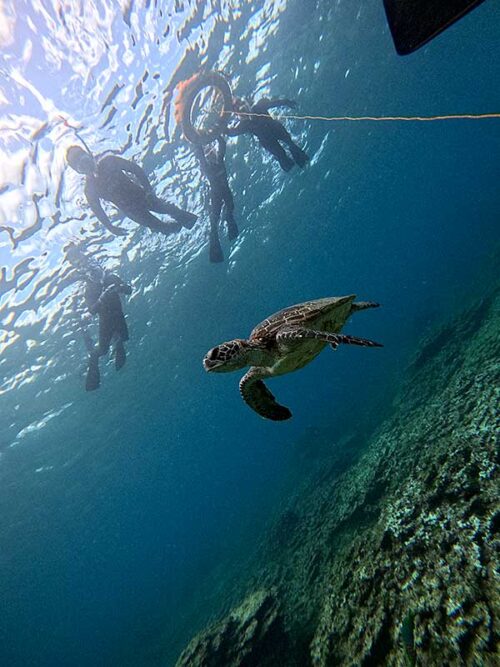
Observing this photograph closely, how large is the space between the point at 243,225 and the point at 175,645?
81.3ft

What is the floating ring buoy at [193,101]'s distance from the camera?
1127 centimetres

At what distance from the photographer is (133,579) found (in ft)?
239

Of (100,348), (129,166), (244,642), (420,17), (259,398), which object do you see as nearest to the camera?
(420,17)

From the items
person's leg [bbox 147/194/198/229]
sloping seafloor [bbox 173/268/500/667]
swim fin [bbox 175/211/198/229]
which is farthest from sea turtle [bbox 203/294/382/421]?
swim fin [bbox 175/211/198/229]

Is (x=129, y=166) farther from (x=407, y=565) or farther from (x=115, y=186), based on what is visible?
(x=407, y=565)

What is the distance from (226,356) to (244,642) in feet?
20.6

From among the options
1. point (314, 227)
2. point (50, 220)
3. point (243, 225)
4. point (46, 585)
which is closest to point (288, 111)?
point (243, 225)

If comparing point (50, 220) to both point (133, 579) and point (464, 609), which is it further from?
point (133, 579)

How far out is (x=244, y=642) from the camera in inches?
238

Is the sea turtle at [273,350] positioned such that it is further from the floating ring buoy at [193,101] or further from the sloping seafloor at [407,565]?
the floating ring buoy at [193,101]

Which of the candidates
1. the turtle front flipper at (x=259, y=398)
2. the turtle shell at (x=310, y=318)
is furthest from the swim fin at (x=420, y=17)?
the turtle front flipper at (x=259, y=398)

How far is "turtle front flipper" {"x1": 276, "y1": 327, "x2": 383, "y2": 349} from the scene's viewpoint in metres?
2.57

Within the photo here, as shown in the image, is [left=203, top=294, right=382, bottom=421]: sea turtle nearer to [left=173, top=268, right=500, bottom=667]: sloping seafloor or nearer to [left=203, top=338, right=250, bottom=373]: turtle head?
[left=203, top=338, right=250, bottom=373]: turtle head

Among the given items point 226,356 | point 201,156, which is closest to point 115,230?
point 201,156
